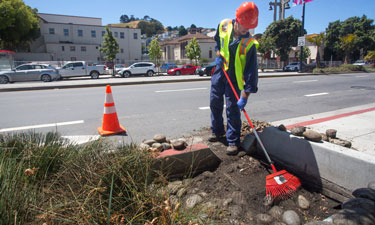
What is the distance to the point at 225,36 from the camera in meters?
3.30

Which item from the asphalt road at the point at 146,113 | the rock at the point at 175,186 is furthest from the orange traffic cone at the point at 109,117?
the rock at the point at 175,186

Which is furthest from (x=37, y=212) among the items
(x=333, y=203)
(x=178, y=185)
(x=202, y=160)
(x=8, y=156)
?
(x=333, y=203)

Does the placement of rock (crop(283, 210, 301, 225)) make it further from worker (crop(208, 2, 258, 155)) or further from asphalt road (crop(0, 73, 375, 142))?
asphalt road (crop(0, 73, 375, 142))

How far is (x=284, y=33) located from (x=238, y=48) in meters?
39.1

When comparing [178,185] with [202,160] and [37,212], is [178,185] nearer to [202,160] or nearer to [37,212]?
[202,160]

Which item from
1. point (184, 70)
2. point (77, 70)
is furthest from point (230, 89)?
point (184, 70)

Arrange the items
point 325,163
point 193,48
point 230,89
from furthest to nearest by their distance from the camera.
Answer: point 193,48 < point 230,89 < point 325,163

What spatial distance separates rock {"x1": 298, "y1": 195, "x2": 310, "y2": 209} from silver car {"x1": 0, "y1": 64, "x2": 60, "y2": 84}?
68.9 feet

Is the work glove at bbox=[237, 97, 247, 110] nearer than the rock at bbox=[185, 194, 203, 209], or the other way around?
the rock at bbox=[185, 194, 203, 209]

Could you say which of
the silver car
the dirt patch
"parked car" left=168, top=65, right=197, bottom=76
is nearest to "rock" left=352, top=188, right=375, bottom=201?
the dirt patch

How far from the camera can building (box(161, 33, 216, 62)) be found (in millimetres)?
53875

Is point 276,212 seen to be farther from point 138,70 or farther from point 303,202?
point 138,70

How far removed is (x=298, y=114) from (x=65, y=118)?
5.80 m

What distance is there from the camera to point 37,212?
148cm
